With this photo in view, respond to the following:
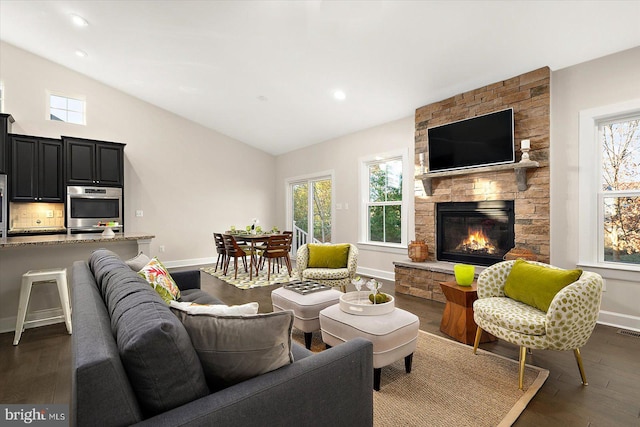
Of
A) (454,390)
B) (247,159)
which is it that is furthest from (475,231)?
(247,159)

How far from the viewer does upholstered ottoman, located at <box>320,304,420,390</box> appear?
206 cm

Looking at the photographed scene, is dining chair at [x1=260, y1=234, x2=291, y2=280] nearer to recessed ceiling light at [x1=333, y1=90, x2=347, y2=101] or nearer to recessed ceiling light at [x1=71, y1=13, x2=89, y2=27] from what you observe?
recessed ceiling light at [x1=333, y1=90, x2=347, y2=101]

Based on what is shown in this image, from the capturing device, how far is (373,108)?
5102 mm

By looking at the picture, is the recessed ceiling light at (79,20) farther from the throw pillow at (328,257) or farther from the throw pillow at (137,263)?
the throw pillow at (328,257)

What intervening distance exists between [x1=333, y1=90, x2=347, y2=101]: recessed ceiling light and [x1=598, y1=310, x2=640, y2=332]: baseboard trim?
4131 mm

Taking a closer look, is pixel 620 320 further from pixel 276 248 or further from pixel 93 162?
pixel 93 162

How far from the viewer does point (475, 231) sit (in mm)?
4305

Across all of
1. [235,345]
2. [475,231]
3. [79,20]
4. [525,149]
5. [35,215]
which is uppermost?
[79,20]

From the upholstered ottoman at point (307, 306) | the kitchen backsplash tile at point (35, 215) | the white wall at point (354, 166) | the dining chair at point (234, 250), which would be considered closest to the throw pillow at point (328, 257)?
the upholstered ottoman at point (307, 306)

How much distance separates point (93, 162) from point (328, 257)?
15.4 feet

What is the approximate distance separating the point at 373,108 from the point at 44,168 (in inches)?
220

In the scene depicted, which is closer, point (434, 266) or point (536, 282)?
point (536, 282)

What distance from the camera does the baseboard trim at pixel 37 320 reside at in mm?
3074

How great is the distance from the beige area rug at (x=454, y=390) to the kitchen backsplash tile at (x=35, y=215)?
20.7ft
